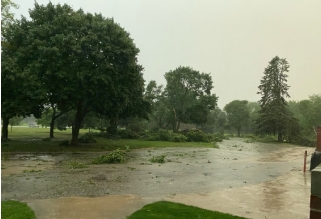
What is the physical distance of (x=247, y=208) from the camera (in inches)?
303

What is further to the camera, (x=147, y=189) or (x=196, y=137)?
(x=196, y=137)

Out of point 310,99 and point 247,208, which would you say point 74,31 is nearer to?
point 247,208

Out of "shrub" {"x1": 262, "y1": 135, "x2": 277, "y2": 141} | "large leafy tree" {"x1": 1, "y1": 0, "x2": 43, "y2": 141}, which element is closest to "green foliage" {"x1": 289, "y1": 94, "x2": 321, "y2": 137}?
"shrub" {"x1": 262, "y1": 135, "x2": 277, "y2": 141}

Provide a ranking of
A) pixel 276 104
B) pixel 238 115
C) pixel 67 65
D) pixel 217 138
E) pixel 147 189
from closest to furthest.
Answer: pixel 147 189 → pixel 67 65 → pixel 217 138 → pixel 276 104 → pixel 238 115

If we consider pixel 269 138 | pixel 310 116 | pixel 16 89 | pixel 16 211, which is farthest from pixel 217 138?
pixel 16 211

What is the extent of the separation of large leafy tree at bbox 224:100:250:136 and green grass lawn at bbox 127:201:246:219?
245 feet

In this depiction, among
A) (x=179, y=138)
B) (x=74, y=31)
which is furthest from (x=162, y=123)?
(x=74, y=31)

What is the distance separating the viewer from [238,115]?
79750 mm

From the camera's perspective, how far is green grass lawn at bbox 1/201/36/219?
659cm

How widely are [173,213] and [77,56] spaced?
17.9m

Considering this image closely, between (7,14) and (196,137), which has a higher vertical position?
(7,14)

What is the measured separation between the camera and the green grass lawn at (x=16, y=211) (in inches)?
260

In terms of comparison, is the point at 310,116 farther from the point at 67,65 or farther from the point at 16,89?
the point at 16,89

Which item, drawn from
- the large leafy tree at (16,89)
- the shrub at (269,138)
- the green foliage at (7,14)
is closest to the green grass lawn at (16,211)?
the large leafy tree at (16,89)
